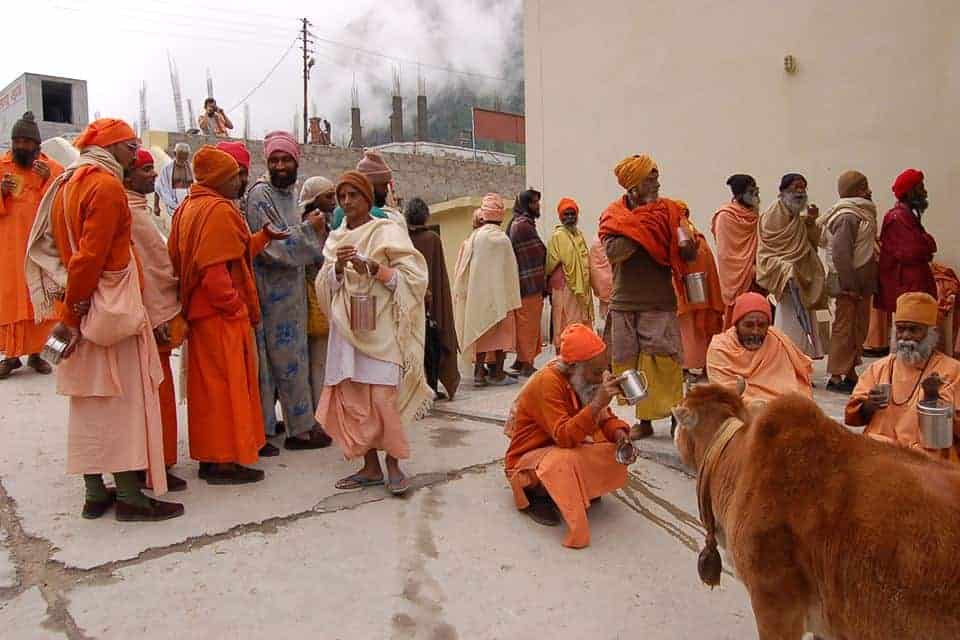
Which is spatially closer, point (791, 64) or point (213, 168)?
point (213, 168)

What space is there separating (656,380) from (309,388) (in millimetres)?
2296

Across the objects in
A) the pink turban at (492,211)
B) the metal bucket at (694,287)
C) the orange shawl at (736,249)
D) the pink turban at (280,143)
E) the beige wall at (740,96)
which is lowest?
the metal bucket at (694,287)

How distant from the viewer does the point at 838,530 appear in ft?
6.68

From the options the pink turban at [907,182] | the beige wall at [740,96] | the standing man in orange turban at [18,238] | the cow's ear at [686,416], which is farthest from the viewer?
the beige wall at [740,96]

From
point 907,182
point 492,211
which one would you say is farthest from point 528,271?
point 907,182

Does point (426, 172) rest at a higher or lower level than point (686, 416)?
higher

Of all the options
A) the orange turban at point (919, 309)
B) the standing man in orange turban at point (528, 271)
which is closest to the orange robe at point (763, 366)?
the orange turban at point (919, 309)

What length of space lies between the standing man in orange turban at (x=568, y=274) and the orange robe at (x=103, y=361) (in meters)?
5.14

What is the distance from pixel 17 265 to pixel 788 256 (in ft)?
21.1

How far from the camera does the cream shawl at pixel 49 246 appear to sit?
12.0 feet

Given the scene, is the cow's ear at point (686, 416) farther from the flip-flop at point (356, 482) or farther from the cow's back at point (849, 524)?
the flip-flop at point (356, 482)

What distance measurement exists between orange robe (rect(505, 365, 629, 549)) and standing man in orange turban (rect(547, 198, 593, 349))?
4241 millimetres

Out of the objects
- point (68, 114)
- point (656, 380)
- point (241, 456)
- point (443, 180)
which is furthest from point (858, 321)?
point (68, 114)

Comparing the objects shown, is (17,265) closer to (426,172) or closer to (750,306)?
(750,306)
